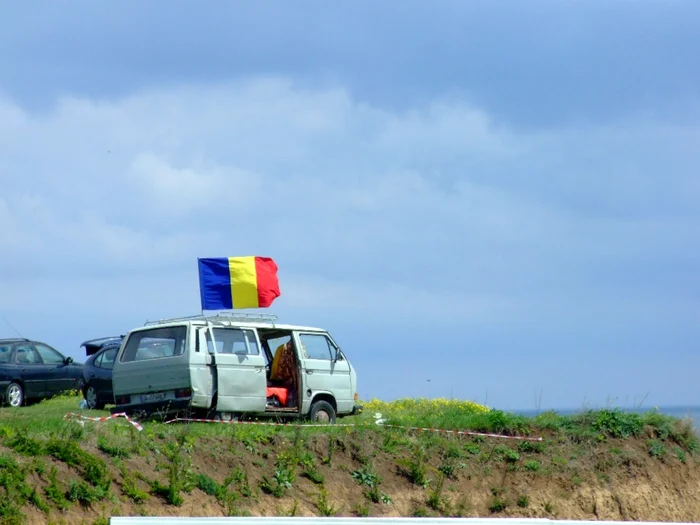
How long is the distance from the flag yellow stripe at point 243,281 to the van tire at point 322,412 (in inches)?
113

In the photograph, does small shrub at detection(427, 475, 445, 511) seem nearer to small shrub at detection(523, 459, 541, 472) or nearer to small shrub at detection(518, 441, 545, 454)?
small shrub at detection(523, 459, 541, 472)

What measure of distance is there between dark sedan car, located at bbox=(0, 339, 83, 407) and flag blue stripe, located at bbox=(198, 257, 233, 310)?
651cm

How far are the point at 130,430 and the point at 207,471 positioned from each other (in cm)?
139

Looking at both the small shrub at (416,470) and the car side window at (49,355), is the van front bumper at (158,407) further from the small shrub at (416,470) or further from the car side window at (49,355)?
the car side window at (49,355)

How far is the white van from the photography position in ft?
61.3

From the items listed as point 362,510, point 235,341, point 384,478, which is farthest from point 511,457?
point 235,341

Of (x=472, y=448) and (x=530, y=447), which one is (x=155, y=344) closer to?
(x=472, y=448)

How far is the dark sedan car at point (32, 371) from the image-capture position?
25.3 metres

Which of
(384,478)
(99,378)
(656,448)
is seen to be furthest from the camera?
(99,378)

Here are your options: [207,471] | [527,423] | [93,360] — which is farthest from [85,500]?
[93,360]

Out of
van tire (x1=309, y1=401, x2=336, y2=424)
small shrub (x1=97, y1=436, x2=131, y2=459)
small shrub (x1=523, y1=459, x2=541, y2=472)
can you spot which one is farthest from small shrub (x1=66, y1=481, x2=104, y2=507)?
A: small shrub (x1=523, y1=459, x2=541, y2=472)

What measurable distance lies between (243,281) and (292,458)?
5.88 m

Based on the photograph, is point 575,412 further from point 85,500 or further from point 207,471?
point 85,500

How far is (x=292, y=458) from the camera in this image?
16.9m
